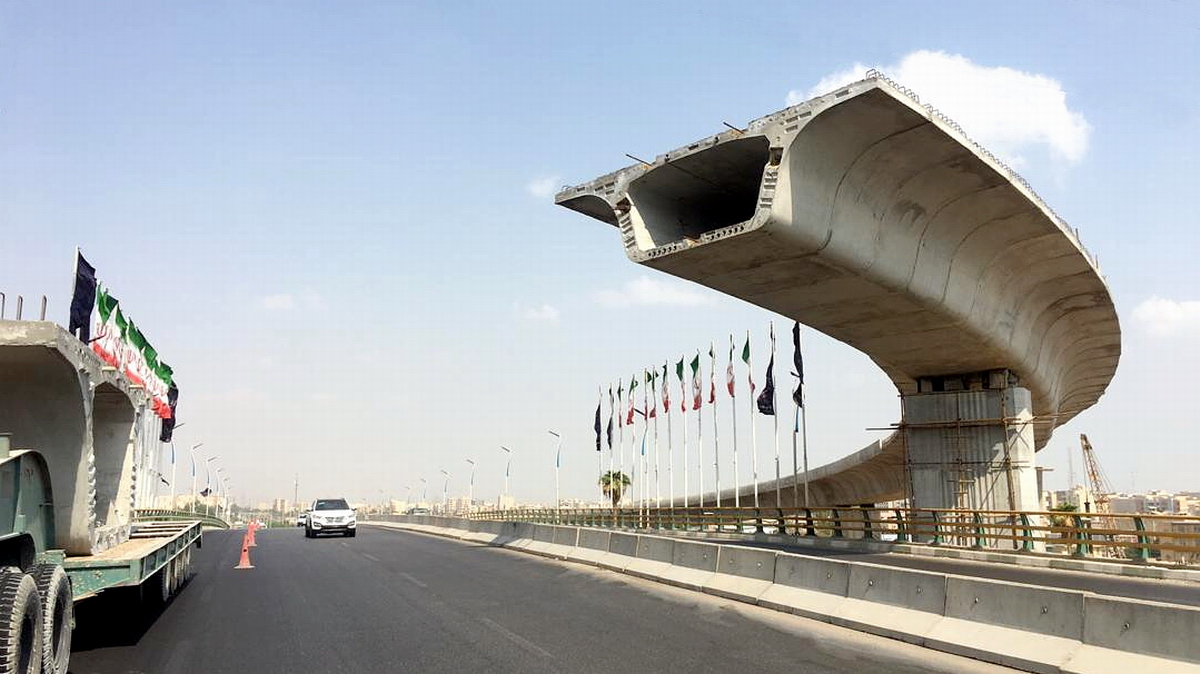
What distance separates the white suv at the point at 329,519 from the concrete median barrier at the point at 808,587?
1204 inches

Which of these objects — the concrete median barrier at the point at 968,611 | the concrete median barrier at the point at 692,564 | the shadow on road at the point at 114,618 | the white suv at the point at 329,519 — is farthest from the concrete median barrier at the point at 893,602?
the white suv at the point at 329,519

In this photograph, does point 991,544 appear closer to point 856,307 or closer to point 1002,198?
point 856,307

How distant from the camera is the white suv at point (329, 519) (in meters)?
40.9

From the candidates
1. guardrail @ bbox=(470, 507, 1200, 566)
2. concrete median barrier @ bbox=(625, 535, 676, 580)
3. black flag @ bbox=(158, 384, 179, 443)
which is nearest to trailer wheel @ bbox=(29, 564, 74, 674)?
concrete median barrier @ bbox=(625, 535, 676, 580)

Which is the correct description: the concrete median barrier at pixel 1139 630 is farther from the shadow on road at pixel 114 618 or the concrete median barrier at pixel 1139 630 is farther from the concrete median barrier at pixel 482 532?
the concrete median barrier at pixel 482 532

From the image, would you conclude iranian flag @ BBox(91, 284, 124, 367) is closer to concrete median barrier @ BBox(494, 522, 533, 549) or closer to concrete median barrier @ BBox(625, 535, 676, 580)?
concrete median barrier @ BBox(494, 522, 533, 549)

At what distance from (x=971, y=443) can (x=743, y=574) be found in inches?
764

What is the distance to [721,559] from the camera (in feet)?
56.0

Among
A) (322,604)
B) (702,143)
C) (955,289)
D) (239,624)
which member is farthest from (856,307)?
(239,624)

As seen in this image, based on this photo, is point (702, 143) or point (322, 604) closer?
point (322, 604)

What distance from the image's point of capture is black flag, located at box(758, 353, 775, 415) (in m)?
43.6

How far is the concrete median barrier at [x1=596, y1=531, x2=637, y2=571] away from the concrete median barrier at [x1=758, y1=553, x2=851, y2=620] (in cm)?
691

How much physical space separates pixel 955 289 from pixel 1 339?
80.2 ft

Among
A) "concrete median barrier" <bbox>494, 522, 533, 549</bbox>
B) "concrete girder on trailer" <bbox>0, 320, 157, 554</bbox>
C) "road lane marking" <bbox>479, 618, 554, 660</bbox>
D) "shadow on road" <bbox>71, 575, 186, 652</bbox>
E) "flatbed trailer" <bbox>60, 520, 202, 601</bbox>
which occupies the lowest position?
"road lane marking" <bbox>479, 618, 554, 660</bbox>
